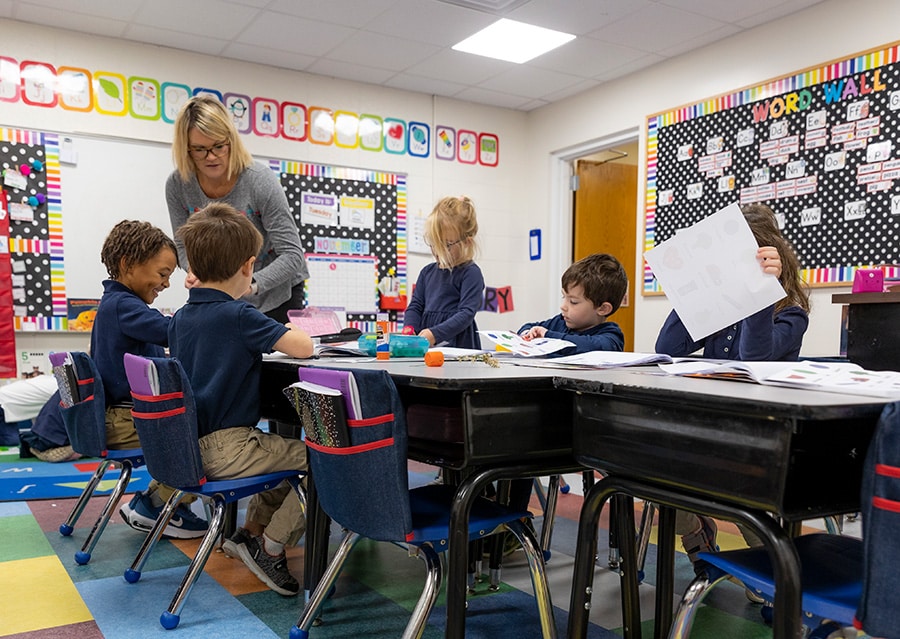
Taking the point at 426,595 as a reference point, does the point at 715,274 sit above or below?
above

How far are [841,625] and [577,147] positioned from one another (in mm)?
4763

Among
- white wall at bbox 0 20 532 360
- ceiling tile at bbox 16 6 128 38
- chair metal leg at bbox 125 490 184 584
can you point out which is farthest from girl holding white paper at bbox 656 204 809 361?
ceiling tile at bbox 16 6 128 38

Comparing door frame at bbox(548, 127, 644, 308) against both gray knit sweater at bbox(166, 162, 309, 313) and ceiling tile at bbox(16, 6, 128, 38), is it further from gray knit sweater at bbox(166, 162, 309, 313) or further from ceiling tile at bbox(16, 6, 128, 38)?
gray knit sweater at bbox(166, 162, 309, 313)

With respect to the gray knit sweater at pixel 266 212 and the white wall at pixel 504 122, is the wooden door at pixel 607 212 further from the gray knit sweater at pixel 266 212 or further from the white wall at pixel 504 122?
the gray knit sweater at pixel 266 212

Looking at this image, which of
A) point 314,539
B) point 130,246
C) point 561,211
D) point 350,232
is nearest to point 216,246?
point 130,246

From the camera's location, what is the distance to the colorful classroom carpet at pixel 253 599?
1.67m

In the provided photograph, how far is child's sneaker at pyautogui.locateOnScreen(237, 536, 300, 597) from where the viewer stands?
1.88 m

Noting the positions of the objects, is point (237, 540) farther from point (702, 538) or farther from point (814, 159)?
point (814, 159)

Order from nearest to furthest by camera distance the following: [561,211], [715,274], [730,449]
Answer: [730,449] → [715,274] → [561,211]

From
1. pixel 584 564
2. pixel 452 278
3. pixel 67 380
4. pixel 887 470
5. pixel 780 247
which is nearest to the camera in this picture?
pixel 887 470

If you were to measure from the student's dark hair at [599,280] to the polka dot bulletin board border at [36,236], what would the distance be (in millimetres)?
3213

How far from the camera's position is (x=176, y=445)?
1.65 metres

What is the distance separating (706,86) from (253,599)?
381 cm

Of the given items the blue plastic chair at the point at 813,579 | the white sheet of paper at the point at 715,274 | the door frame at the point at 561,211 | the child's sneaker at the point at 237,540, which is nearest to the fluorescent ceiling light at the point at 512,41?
the door frame at the point at 561,211
